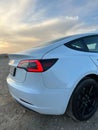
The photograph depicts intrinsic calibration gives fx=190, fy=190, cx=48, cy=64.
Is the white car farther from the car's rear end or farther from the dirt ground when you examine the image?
the dirt ground

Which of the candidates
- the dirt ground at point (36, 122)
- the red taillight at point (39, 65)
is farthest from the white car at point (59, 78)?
the dirt ground at point (36, 122)

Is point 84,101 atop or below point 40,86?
below

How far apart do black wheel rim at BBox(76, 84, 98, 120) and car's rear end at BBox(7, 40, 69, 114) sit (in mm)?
401

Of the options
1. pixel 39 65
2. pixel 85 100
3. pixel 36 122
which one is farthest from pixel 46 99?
pixel 85 100

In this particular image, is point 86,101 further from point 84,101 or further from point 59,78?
point 59,78

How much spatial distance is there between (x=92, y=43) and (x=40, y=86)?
4.60ft

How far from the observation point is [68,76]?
9.87 ft

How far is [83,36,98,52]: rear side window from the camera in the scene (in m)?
3.52

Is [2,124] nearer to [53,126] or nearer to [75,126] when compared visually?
[53,126]

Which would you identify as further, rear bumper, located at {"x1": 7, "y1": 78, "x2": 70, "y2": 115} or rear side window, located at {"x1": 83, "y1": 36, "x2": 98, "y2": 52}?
rear side window, located at {"x1": 83, "y1": 36, "x2": 98, "y2": 52}

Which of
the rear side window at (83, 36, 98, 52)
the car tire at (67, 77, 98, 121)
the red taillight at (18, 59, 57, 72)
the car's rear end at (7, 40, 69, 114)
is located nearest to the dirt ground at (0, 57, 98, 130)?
the car tire at (67, 77, 98, 121)

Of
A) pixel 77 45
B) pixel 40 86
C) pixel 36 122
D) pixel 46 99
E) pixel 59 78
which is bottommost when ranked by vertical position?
pixel 36 122

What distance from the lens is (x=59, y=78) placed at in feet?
9.70

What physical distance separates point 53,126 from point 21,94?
2.71 feet
